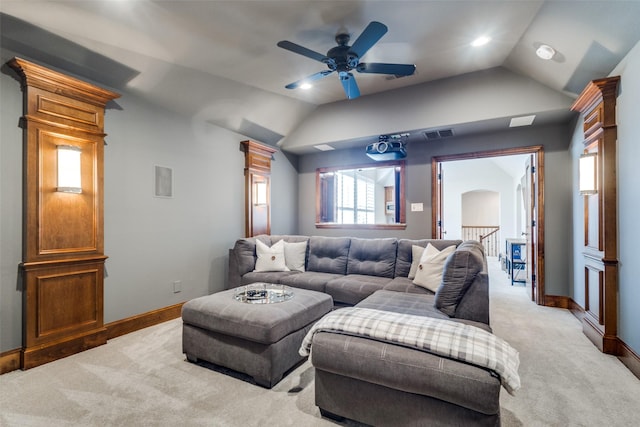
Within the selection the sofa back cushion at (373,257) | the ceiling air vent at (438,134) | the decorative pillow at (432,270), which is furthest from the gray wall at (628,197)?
the sofa back cushion at (373,257)

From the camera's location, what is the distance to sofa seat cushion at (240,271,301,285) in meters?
3.69

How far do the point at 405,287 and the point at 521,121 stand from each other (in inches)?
111

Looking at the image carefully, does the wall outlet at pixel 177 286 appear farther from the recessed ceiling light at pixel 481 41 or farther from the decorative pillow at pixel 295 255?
the recessed ceiling light at pixel 481 41

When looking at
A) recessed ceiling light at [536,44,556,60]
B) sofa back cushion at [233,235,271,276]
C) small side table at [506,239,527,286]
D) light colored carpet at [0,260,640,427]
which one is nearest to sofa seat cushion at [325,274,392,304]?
light colored carpet at [0,260,640,427]

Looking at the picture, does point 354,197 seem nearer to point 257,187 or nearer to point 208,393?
point 257,187

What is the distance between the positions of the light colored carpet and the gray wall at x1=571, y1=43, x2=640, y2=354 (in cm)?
41

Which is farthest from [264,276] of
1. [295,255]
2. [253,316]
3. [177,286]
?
[253,316]

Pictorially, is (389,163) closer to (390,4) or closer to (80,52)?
(390,4)

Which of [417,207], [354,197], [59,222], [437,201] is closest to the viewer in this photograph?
[59,222]

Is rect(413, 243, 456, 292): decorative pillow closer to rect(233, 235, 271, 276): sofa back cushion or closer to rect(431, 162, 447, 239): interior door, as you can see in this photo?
rect(431, 162, 447, 239): interior door

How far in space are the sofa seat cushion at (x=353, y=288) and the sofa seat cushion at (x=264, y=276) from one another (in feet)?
2.20

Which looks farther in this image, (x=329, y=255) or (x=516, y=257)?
(x=516, y=257)

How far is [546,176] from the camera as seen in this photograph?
4152 mm

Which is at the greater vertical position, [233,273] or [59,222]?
[59,222]
